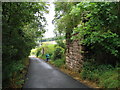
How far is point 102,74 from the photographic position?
6461 mm

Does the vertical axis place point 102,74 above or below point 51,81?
above

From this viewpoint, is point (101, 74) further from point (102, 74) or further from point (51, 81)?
point (51, 81)

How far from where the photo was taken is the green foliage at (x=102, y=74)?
5.27 metres

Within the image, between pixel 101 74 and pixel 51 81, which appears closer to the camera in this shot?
pixel 101 74

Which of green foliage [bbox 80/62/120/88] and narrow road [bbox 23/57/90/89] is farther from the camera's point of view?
narrow road [bbox 23/57/90/89]

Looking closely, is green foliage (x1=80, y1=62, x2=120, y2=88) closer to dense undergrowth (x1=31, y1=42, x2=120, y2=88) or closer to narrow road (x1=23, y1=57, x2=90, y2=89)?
dense undergrowth (x1=31, y1=42, x2=120, y2=88)

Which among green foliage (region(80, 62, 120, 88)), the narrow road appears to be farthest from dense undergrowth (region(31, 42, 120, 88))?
the narrow road

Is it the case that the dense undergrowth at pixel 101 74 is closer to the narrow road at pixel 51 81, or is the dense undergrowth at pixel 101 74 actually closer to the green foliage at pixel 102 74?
the green foliage at pixel 102 74

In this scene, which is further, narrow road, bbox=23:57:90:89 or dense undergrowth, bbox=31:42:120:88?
narrow road, bbox=23:57:90:89

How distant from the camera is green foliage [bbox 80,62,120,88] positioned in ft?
17.3

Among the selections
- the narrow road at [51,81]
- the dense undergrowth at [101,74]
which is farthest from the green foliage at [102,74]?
the narrow road at [51,81]

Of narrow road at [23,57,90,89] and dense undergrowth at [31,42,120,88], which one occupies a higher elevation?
dense undergrowth at [31,42,120,88]

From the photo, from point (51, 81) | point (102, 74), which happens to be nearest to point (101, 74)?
point (102, 74)

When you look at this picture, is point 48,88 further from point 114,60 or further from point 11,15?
point 114,60
